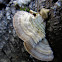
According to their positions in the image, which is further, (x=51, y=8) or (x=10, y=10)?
(x=10, y=10)

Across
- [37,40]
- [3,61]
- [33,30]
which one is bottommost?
[3,61]

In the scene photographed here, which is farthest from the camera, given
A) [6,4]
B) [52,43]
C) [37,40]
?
[6,4]

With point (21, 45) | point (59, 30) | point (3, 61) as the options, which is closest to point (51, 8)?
point (59, 30)

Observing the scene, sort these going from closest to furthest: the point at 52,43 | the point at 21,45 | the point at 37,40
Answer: the point at 37,40 < the point at 52,43 < the point at 21,45

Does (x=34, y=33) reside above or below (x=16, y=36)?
above

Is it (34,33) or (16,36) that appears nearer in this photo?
(34,33)

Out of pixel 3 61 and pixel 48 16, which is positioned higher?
pixel 48 16

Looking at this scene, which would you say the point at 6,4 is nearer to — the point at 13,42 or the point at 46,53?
the point at 13,42

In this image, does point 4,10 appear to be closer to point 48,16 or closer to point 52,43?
point 48,16
